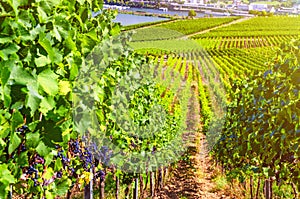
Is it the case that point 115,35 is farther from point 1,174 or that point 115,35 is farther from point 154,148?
point 154,148

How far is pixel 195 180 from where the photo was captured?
10.4 metres

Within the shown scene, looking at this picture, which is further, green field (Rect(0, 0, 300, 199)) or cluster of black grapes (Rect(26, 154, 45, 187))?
cluster of black grapes (Rect(26, 154, 45, 187))

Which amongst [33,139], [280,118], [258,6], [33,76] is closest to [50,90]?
[33,76]

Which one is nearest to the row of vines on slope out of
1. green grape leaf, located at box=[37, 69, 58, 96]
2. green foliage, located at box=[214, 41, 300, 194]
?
green grape leaf, located at box=[37, 69, 58, 96]

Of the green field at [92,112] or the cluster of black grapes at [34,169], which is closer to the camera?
the green field at [92,112]

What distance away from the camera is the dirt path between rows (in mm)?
8703

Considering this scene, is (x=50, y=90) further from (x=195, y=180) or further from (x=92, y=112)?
(x=195, y=180)

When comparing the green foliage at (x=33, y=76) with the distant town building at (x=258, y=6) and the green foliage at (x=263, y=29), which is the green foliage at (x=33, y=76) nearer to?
the green foliage at (x=263, y=29)

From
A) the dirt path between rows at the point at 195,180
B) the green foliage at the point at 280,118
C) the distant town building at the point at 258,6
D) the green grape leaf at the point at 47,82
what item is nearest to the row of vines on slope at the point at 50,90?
the green grape leaf at the point at 47,82

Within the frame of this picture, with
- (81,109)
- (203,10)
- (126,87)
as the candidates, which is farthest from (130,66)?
(203,10)

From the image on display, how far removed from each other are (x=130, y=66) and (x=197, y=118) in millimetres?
16354

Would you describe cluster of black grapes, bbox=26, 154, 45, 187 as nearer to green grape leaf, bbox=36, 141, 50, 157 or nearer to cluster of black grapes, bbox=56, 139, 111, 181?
cluster of black grapes, bbox=56, 139, 111, 181

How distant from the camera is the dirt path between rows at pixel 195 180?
28.6 feet

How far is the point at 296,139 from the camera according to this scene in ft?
12.0
